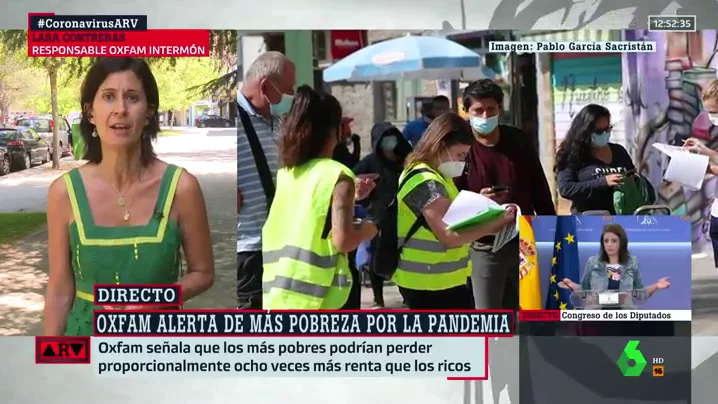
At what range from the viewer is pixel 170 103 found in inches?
188

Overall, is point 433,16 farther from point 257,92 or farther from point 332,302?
point 332,302

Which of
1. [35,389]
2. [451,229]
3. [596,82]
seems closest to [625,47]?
[596,82]

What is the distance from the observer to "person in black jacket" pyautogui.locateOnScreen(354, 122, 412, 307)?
15.5ft

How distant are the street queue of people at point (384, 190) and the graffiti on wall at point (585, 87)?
0.05 m

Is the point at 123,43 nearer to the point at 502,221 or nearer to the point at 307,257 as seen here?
the point at 307,257

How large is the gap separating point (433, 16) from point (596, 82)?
0.93m

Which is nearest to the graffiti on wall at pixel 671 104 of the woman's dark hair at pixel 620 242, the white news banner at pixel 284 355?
the woman's dark hair at pixel 620 242

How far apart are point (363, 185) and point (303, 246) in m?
0.44

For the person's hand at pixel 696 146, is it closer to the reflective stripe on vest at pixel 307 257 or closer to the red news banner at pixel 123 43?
the reflective stripe on vest at pixel 307 257

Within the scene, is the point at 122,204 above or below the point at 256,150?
below

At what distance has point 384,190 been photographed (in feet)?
15.6

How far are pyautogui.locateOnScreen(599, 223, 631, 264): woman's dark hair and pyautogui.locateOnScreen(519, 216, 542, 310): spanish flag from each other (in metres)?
0.36

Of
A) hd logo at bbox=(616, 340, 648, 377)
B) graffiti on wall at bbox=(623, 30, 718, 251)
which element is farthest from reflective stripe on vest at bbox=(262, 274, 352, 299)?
graffiti on wall at bbox=(623, 30, 718, 251)

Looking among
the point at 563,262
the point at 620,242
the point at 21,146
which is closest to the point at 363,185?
the point at 563,262
